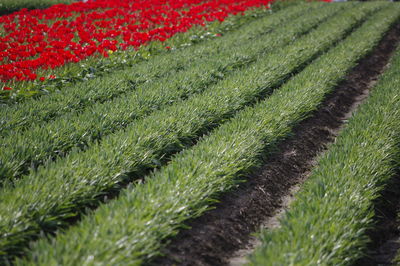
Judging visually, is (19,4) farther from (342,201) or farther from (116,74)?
(342,201)

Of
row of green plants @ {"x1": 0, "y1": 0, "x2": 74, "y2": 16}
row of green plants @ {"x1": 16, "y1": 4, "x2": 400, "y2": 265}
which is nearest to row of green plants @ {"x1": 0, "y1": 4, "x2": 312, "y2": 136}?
row of green plants @ {"x1": 16, "y1": 4, "x2": 400, "y2": 265}

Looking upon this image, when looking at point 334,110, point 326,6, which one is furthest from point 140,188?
point 326,6

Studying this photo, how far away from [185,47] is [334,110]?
427 centimetres

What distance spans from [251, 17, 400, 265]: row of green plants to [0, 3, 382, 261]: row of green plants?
1.31 m

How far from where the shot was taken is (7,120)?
5.46m

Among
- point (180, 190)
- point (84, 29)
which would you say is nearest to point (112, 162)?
point (180, 190)

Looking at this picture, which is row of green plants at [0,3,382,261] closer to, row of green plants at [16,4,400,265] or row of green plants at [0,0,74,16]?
row of green plants at [16,4,400,265]

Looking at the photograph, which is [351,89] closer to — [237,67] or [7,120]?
[237,67]

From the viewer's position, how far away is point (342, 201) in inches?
154

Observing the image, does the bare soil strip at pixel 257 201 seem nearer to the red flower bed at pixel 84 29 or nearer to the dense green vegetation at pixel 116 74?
the dense green vegetation at pixel 116 74

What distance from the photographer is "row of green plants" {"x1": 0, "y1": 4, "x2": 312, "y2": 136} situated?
5.69 metres

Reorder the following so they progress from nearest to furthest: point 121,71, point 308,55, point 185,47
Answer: point 121,71, point 308,55, point 185,47

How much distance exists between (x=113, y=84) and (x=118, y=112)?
140 cm

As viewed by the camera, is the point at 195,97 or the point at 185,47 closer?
the point at 195,97
